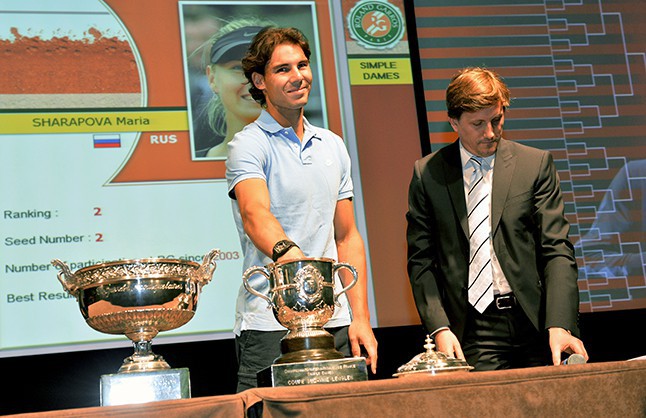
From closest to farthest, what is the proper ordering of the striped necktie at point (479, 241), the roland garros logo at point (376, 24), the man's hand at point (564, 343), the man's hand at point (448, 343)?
the man's hand at point (564, 343) < the man's hand at point (448, 343) < the striped necktie at point (479, 241) < the roland garros logo at point (376, 24)

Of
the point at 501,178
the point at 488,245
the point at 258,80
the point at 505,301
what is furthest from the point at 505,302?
the point at 258,80

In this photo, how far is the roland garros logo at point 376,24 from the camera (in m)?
3.47

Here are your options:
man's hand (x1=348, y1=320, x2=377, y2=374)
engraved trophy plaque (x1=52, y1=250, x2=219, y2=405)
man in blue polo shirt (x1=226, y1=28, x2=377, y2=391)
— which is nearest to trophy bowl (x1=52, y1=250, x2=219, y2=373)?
engraved trophy plaque (x1=52, y1=250, x2=219, y2=405)

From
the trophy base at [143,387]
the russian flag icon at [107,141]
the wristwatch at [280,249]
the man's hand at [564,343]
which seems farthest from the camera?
the russian flag icon at [107,141]

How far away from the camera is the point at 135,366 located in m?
1.44

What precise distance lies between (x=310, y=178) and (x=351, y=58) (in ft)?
4.84

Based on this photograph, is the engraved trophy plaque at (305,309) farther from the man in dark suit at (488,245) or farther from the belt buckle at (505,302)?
the belt buckle at (505,302)

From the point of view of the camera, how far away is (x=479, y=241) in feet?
7.03

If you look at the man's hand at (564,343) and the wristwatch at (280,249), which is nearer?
the wristwatch at (280,249)

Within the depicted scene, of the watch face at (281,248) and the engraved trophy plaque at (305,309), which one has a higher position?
the watch face at (281,248)

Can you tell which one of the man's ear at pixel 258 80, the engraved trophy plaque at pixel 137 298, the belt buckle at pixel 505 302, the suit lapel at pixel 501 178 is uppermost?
the man's ear at pixel 258 80

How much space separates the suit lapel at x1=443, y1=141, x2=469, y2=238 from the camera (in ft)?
7.14

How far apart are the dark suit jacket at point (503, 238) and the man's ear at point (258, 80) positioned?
1.63ft

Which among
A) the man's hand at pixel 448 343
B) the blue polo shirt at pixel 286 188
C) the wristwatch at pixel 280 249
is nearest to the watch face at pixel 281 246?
the wristwatch at pixel 280 249
